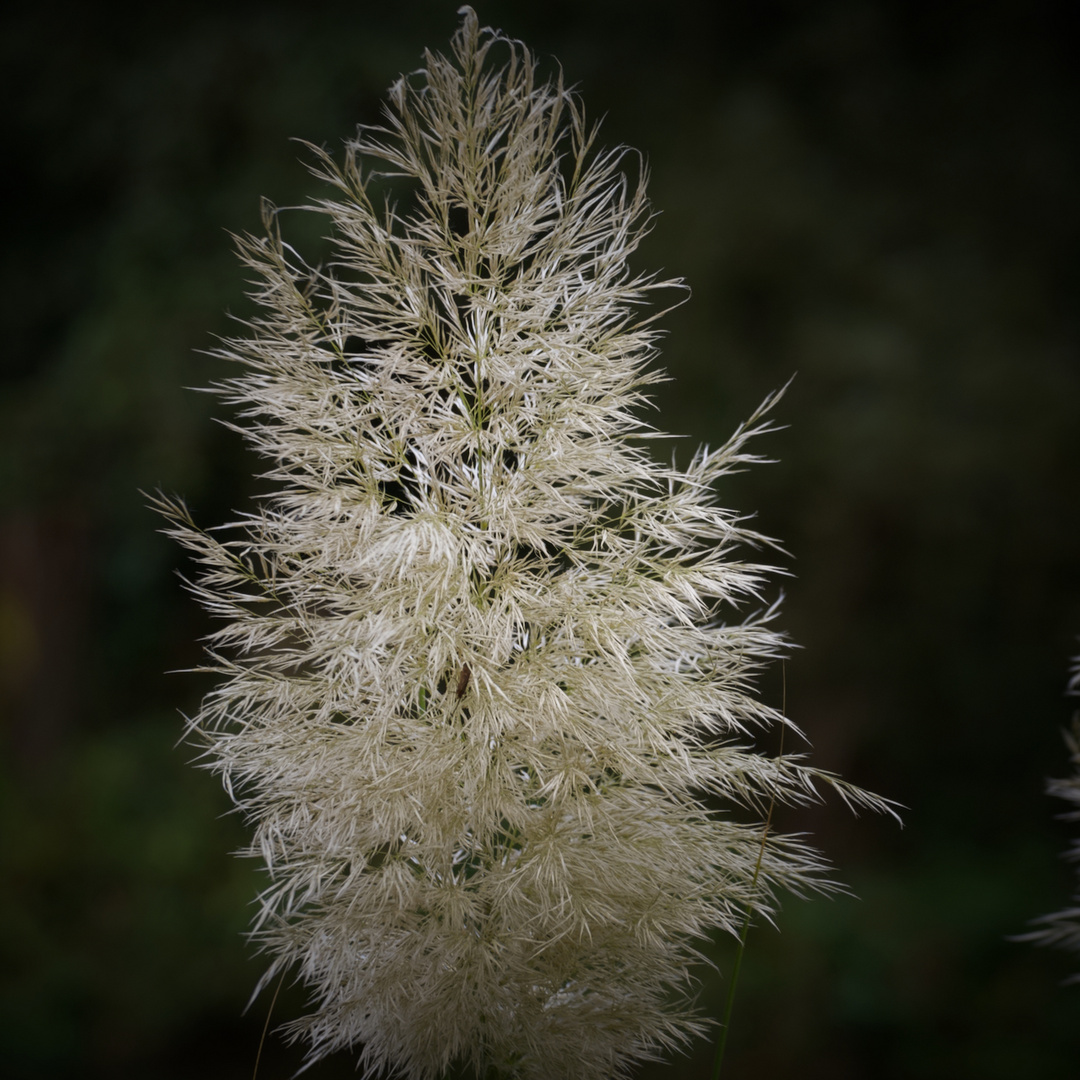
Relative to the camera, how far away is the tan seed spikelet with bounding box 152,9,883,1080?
110 cm

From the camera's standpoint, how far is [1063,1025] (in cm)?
371

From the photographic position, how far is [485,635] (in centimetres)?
109

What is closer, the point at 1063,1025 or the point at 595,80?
the point at 1063,1025

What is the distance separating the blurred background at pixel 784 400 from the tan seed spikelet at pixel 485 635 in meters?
2.80

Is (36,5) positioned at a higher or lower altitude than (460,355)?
higher

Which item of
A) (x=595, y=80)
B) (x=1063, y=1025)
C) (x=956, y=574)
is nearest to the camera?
(x=1063, y=1025)

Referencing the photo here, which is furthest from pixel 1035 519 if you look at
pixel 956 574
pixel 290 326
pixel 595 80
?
pixel 290 326

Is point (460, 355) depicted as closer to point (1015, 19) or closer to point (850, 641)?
point (850, 641)

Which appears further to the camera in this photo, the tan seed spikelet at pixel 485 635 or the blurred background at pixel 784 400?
the blurred background at pixel 784 400

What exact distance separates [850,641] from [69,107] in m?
4.88

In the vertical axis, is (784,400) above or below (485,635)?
above

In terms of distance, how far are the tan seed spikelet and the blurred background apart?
280 cm

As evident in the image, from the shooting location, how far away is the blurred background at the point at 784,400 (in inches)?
152

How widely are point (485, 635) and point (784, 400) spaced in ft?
11.2
